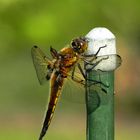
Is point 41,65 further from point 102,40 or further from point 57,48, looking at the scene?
point 57,48

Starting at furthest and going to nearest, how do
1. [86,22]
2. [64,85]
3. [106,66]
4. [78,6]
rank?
[86,22] → [78,6] → [64,85] → [106,66]

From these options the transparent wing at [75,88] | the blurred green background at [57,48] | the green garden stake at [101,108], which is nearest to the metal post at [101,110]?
the green garden stake at [101,108]

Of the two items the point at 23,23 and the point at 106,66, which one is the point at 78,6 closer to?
the point at 23,23

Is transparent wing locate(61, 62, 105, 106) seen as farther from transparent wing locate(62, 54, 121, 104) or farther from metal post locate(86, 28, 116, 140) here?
metal post locate(86, 28, 116, 140)

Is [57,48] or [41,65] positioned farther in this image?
[57,48]

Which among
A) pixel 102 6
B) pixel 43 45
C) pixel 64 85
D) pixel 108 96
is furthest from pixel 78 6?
pixel 108 96

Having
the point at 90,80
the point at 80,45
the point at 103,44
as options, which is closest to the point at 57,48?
the point at 80,45
